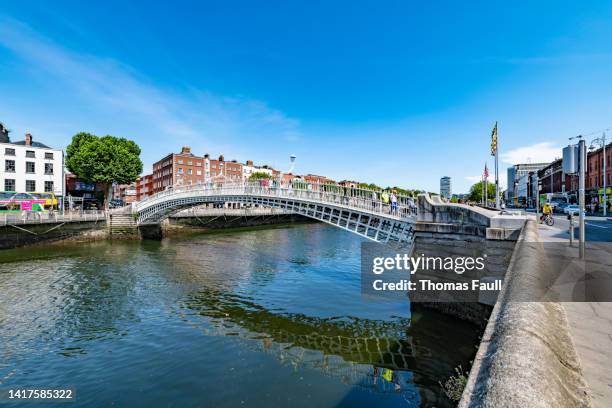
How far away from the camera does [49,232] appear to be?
94.0 feet

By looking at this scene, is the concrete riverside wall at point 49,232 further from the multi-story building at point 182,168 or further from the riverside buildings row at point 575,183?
the riverside buildings row at point 575,183

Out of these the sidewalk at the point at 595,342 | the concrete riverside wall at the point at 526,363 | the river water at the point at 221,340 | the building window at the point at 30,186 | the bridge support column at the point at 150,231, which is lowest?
the river water at the point at 221,340

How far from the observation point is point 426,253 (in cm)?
1178

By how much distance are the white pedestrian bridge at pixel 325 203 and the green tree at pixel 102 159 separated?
503 inches

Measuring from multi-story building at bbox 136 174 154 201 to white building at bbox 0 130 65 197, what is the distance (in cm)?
4151

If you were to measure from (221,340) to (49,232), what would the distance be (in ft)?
92.0

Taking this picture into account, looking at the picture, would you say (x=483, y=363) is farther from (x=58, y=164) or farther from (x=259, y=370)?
(x=58, y=164)

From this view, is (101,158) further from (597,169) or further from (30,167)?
(597,169)

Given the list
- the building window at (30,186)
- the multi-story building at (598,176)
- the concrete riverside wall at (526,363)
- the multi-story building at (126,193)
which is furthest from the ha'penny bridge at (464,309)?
the multi-story building at (126,193)

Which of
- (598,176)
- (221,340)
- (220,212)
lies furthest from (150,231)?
(598,176)

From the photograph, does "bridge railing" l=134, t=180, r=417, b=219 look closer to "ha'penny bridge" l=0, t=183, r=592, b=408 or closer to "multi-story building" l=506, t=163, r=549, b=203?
"ha'penny bridge" l=0, t=183, r=592, b=408

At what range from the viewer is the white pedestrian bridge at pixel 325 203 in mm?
15852

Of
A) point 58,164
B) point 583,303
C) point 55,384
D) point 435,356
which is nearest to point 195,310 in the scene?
point 55,384

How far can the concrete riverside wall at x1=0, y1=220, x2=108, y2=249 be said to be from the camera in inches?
1024
